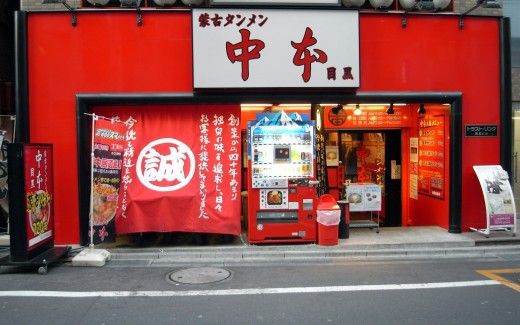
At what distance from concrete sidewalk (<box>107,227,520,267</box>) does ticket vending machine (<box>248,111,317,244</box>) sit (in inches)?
14.6

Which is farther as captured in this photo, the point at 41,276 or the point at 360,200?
the point at 360,200

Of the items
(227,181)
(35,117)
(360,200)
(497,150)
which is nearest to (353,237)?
(360,200)

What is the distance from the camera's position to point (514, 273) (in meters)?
8.13

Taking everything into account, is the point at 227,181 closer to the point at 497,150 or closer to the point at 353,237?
the point at 353,237

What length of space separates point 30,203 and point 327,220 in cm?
557

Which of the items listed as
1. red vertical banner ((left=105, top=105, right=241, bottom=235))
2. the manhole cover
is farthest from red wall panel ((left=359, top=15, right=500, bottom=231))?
the manhole cover

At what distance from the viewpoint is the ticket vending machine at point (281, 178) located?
9609mm

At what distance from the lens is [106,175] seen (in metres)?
9.08

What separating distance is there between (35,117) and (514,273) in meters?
9.72

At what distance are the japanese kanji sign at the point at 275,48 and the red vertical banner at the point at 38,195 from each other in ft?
10.8

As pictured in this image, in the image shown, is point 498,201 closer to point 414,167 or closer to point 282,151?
point 414,167

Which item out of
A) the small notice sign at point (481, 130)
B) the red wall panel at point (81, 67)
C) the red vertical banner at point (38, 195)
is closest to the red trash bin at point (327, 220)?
the small notice sign at point (481, 130)

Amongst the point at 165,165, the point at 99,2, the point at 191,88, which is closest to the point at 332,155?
the point at 191,88

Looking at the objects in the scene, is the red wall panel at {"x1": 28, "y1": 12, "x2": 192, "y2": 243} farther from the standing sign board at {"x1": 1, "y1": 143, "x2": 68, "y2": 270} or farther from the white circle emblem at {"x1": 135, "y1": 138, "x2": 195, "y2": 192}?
the white circle emblem at {"x1": 135, "y1": 138, "x2": 195, "y2": 192}
